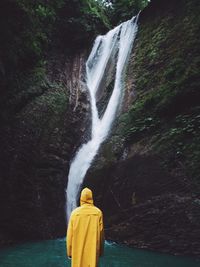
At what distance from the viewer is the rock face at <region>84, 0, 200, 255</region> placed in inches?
336

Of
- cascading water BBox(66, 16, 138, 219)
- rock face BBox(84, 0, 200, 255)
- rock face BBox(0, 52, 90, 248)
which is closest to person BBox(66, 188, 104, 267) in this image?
rock face BBox(84, 0, 200, 255)

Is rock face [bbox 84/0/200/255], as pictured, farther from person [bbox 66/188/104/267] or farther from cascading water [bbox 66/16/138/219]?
person [bbox 66/188/104/267]

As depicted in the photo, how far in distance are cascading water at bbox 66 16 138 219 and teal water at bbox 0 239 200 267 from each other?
7.19ft

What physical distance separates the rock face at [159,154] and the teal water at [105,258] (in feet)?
1.49

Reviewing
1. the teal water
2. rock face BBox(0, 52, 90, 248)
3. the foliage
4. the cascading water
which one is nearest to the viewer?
the teal water

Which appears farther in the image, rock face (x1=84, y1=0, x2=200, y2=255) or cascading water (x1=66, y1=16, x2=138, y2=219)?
cascading water (x1=66, y1=16, x2=138, y2=219)

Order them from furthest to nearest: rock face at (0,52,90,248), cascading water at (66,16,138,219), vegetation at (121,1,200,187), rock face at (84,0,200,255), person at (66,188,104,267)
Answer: cascading water at (66,16,138,219)
rock face at (0,52,90,248)
vegetation at (121,1,200,187)
rock face at (84,0,200,255)
person at (66,188,104,267)

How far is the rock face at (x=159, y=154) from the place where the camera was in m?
8.53

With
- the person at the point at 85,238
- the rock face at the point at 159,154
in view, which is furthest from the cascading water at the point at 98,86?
the person at the point at 85,238

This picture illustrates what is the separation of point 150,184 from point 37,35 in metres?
7.65

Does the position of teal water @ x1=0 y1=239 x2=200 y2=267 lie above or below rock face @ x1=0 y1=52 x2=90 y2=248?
below

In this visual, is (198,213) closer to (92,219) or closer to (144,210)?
(144,210)

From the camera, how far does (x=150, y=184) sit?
9.28 metres

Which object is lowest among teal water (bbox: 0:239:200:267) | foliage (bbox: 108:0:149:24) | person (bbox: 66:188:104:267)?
teal water (bbox: 0:239:200:267)
